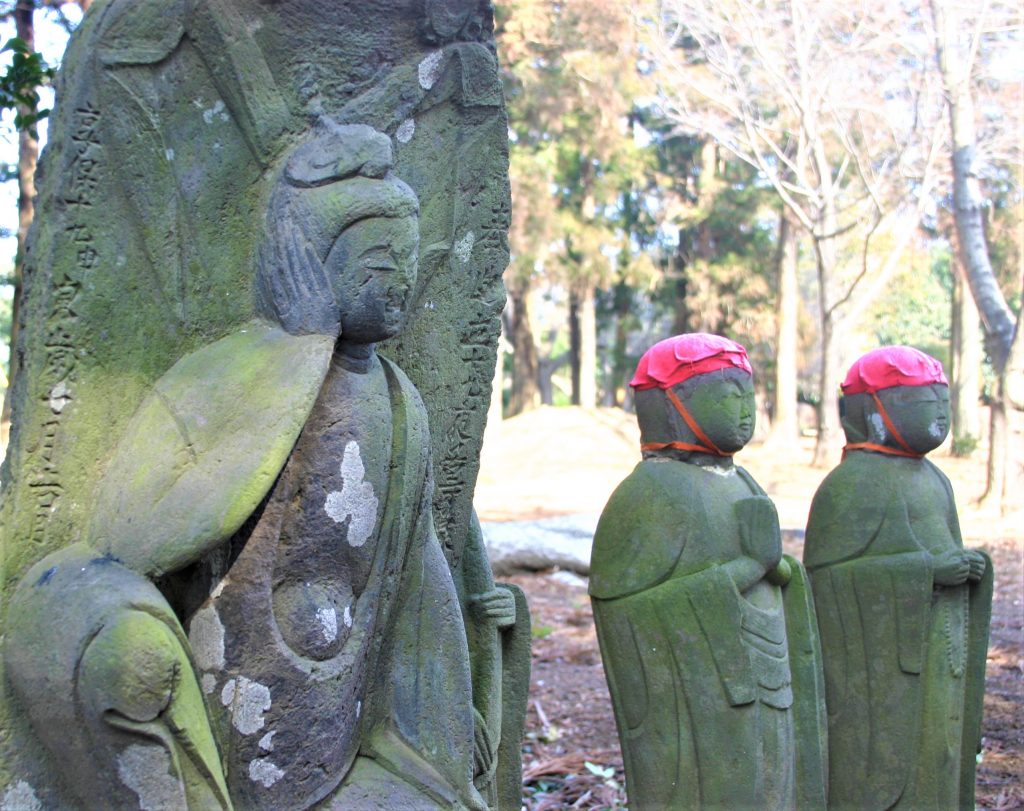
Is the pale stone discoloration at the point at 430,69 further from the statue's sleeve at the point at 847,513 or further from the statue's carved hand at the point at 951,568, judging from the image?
the statue's carved hand at the point at 951,568

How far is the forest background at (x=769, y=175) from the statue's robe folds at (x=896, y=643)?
473 cm

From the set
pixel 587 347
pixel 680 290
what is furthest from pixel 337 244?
pixel 587 347

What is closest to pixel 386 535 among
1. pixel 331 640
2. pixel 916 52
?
pixel 331 640

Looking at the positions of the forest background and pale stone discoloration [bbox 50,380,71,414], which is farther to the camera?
the forest background

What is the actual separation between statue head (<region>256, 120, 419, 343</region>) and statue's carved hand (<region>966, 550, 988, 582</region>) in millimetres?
2740

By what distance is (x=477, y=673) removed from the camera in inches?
112

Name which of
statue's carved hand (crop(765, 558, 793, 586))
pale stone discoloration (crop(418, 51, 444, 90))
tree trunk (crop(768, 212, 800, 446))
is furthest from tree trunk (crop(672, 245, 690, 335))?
pale stone discoloration (crop(418, 51, 444, 90))

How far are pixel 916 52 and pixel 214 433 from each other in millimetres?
13562

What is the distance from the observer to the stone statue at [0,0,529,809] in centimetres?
197

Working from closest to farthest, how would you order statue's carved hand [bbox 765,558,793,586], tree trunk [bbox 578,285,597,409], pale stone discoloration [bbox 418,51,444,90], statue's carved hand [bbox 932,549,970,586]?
pale stone discoloration [bbox 418,51,444,90], statue's carved hand [bbox 765,558,793,586], statue's carved hand [bbox 932,549,970,586], tree trunk [bbox 578,285,597,409]

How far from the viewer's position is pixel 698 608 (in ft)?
11.6

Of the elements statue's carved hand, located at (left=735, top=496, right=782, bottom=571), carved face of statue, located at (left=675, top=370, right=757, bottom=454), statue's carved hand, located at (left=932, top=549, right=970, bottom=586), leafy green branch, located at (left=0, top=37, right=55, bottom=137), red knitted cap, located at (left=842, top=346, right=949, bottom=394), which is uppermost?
leafy green branch, located at (left=0, top=37, right=55, bottom=137)

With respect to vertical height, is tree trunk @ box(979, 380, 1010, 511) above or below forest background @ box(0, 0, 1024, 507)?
below

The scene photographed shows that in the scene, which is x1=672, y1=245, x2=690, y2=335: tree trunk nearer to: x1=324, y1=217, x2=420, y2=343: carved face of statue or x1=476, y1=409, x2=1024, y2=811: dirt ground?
x1=476, y1=409, x2=1024, y2=811: dirt ground
